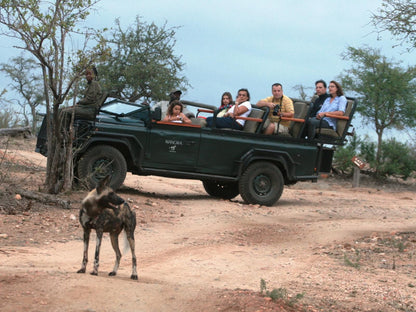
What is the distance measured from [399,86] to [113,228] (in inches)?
764

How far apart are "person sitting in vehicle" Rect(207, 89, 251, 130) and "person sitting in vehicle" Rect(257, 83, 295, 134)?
15.0 inches

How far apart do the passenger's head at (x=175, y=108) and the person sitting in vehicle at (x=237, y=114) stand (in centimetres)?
68

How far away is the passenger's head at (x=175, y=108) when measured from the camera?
13.1m

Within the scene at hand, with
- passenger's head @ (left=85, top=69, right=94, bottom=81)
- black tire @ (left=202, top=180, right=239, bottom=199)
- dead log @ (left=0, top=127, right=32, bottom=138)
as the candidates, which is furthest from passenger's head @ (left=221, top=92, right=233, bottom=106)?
dead log @ (left=0, top=127, right=32, bottom=138)

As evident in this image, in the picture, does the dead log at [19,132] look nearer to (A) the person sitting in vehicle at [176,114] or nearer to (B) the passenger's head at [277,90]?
(A) the person sitting in vehicle at [176,114]

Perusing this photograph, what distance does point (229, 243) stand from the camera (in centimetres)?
967

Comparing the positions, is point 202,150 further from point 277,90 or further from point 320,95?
point 320,95

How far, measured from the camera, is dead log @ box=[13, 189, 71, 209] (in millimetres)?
10734

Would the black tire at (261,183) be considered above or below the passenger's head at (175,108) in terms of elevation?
below

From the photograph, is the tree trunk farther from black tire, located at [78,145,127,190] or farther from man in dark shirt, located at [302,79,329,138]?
black tire, located at [78,145,127,190]

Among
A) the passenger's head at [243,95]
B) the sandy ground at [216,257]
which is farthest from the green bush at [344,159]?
the passenger's head at [243,95]

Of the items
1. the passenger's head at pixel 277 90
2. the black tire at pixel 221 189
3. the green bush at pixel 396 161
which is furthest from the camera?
the green bush at pixel 396 161

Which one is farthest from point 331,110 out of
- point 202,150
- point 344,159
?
point 344,159

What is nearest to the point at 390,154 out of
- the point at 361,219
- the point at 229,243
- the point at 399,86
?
the point at 399,86
